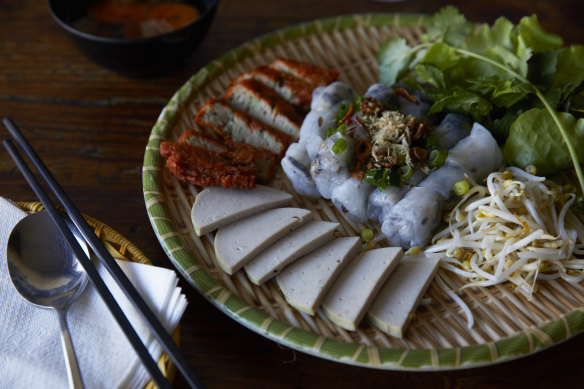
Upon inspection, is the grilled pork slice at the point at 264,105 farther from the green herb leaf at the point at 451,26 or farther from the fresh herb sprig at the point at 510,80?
the green herb leaf at the point at 451,26

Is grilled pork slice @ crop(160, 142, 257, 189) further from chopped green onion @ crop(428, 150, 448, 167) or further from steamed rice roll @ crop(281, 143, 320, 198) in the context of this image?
chopped green onion @ crop(428, 150, 448, 167)

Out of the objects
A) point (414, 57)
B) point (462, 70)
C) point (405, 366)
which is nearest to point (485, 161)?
point (462, 70)

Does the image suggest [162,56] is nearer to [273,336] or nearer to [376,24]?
[376,24]

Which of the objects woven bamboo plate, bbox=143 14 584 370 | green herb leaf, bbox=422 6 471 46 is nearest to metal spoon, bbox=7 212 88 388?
woven bamboo plate, bbox=143 14 584 370

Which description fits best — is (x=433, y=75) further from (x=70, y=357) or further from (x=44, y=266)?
(x=70, y=357)

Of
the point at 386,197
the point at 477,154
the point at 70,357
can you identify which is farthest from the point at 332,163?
the point at 70,357
